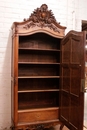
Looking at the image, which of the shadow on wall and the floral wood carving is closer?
the floral wood carving

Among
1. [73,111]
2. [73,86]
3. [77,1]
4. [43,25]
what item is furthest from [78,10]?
[73,111]

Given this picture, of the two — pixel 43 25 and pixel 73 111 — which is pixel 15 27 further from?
pixel 73 111

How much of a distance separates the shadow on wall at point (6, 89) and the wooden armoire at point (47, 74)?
22 cm

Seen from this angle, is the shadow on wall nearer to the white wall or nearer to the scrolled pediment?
the white wall

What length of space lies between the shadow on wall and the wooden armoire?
22 cm

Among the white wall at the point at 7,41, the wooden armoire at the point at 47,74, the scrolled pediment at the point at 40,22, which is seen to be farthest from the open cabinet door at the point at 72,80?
the white wall at the point at 7,41

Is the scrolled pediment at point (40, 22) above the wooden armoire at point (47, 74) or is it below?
above

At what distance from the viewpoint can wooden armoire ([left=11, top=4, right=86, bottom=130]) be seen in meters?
2.24

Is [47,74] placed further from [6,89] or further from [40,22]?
[40,22]

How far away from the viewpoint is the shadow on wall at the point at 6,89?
116 inches

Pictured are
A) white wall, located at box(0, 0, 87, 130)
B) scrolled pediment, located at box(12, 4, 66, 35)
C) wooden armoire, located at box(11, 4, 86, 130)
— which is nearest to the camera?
wooden armoire, located at box(11, 4, 86, 130)

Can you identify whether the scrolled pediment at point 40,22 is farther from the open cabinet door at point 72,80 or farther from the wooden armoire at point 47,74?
the open cabinet door at point 72,80

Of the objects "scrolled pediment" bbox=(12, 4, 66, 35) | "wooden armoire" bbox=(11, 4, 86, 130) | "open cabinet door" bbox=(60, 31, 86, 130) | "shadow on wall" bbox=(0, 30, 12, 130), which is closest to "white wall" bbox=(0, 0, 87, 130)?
"shadow on wall" bbox=(0, 30, 12, 130)

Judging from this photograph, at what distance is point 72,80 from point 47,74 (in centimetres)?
82
